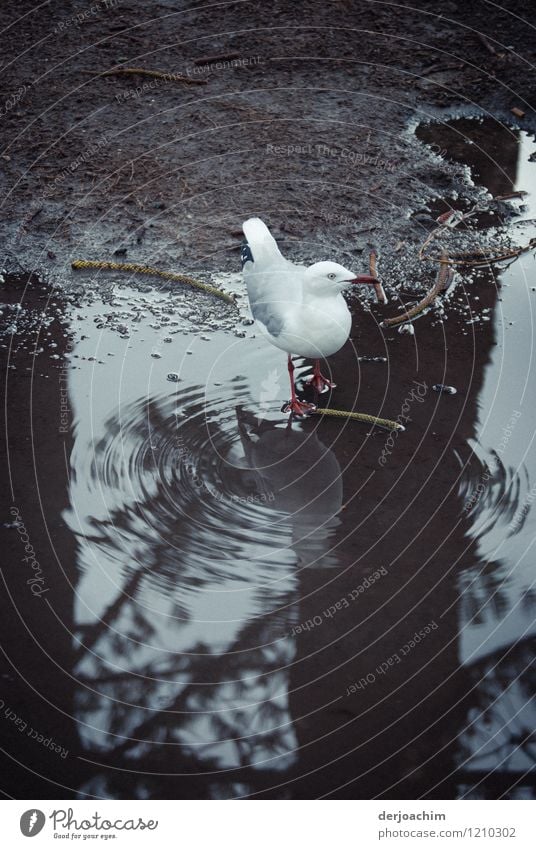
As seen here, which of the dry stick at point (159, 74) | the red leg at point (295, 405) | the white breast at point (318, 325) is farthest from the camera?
the dry stick at point (159, 74)

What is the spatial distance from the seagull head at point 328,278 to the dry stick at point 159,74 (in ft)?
10.3

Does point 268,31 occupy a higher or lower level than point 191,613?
higher

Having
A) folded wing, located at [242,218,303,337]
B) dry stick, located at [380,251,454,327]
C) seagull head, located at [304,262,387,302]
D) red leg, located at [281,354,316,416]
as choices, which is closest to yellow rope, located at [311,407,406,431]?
red leg, located at [281,354,316,416]

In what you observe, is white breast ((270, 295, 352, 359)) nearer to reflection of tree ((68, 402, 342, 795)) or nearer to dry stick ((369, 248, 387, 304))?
reflection of tree ((68, 402, 342, 795))

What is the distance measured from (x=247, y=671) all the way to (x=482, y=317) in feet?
8.05

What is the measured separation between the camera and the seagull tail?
180 inches

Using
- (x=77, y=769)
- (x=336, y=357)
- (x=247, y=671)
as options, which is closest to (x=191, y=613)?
(x=247, y=671)

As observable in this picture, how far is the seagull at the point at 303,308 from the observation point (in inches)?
163

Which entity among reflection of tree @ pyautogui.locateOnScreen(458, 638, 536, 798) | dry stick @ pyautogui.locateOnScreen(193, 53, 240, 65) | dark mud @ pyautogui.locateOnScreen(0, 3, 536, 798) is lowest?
reflection of tree @ pyautogui.locateOnScreen(458, 638, 536, 798)

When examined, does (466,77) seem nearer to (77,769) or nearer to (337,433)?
(337,433)

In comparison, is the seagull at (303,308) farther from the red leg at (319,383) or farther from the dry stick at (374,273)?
the dry stick at (374,273)

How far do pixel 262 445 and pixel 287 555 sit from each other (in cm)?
72

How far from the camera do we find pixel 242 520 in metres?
3.85

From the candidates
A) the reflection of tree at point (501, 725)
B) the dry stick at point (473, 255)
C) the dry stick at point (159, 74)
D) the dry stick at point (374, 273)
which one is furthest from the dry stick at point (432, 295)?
the dry stick at point (159, 74)
